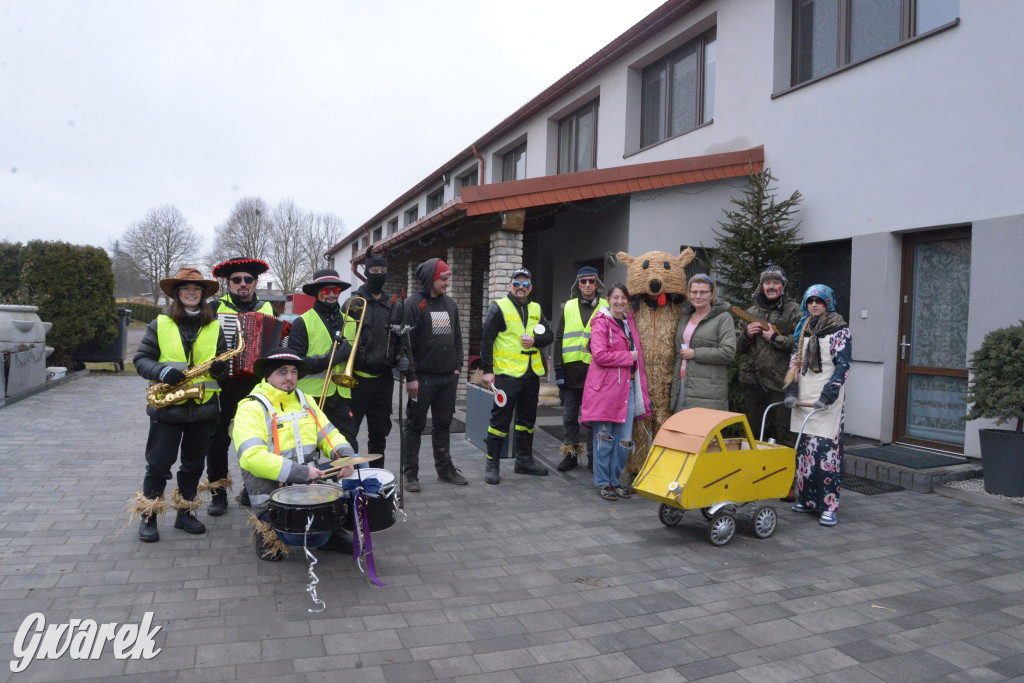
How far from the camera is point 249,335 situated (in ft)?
16.2

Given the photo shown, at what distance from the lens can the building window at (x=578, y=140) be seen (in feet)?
43.9

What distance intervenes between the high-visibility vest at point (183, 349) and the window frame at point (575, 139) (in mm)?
9672

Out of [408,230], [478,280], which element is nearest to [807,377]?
[408,230]

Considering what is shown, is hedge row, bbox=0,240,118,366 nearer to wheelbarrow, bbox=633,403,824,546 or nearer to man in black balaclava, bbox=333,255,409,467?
man in black balaclava, bbox=333,255,409,467

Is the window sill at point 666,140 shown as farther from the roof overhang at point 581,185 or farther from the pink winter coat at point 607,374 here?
the pink winter coat at point 607,374

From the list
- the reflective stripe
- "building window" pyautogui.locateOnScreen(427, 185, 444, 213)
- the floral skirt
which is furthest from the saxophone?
"building window" pyautogui.locateOnScreen(427, 185, 444, 213)

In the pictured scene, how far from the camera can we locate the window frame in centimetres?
1326

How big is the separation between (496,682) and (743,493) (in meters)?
2.64

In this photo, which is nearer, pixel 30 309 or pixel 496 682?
pixel 496 682

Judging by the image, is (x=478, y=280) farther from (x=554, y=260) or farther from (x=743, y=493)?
(x=743, y=493)

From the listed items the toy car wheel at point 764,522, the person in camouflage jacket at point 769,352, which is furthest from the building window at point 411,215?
the toy car wheel at point 764,522

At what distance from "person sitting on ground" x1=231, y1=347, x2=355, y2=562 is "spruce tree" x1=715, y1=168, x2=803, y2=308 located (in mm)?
5761

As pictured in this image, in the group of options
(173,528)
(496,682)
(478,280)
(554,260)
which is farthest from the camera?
(478,280)

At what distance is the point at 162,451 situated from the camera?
448cm
